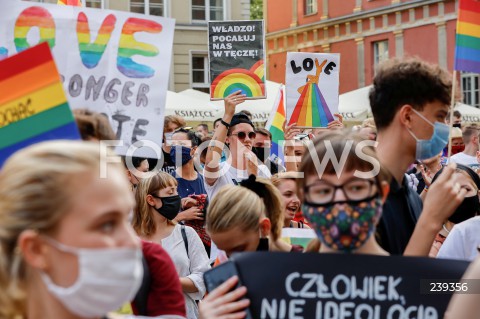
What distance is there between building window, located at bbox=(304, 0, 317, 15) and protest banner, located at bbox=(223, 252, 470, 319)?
118ft

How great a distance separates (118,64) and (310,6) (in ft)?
116

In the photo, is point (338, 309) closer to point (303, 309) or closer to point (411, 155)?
point (303, 309)

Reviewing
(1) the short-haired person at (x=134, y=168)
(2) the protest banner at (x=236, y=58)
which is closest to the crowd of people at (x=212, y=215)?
(1) the short-haired person at (x=134, y=168)

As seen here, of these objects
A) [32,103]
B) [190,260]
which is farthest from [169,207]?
[32,103]

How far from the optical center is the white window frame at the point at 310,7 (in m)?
38.4

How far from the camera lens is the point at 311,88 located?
10102mm

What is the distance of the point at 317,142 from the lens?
139 inches

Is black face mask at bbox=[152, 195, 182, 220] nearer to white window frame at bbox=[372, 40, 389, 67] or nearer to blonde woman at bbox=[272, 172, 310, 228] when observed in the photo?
blonde woman at bbox=[272, 172, 310, 228]

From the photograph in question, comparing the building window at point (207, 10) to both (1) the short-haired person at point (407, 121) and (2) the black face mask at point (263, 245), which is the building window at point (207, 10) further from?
(2) the black face mask at point (263, 245)

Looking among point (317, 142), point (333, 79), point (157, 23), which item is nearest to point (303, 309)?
point (317, 142)

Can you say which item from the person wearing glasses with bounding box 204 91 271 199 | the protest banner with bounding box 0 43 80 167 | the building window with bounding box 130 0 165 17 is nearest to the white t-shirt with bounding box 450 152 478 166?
the person wearing glasses with bounding box 204 91 271 199

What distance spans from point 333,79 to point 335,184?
709 cm

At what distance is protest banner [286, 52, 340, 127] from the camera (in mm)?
9789

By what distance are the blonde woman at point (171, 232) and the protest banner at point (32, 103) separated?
2.59 m
